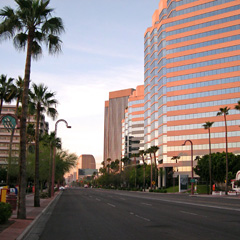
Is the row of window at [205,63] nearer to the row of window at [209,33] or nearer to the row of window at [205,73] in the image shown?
the row of window at [205,73]

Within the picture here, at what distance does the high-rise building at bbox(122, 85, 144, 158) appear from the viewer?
16362cm

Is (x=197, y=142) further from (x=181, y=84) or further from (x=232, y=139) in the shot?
(x=181, y=84)

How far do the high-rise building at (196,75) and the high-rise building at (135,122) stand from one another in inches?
2228

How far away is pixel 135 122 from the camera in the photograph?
166875 millimetres

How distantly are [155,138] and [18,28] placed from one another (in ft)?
314

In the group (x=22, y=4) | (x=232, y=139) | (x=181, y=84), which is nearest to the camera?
(x=22, y=4)

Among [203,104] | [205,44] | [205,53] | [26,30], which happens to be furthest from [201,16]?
[26,30]

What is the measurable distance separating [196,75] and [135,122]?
7134 cm

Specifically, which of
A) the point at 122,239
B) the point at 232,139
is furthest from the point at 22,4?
the point at 232,139

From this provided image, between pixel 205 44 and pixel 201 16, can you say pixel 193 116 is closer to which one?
pixel 205 44

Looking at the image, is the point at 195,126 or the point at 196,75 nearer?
the point at 195,126

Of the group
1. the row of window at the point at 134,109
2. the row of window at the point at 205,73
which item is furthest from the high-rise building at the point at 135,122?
the row of window at the point at 205,73

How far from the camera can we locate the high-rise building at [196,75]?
9388 cm

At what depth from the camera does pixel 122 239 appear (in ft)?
→ 36.6
